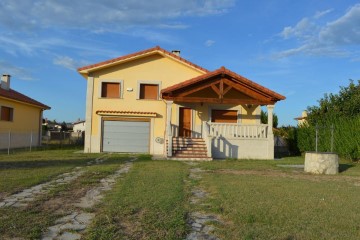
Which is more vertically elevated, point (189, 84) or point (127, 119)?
point (189, 84)

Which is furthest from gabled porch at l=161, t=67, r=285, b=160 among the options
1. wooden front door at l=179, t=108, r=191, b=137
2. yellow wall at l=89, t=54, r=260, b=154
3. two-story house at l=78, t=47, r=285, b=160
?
yellow wall at l=89, t=54, r=260, b=154

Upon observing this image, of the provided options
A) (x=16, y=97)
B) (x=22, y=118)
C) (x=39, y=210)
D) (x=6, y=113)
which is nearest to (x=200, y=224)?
(x=39, y=210)

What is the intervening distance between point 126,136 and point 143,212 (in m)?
15.4

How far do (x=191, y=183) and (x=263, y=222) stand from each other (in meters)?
4.04

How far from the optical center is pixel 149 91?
21094 millimetres

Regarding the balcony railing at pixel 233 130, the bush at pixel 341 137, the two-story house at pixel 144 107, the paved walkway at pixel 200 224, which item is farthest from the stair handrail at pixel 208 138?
the paved walkway at pixel 200 224

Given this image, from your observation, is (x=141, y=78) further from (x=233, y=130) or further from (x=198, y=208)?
(x=198, y=208)

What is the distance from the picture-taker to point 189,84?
18.0 metres

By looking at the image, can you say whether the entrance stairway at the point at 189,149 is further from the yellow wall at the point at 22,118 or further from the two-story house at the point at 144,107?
the yellow wall at the point at 22,118

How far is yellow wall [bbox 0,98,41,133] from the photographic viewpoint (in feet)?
74.4

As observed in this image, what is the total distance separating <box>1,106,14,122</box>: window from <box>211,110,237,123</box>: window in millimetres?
12573

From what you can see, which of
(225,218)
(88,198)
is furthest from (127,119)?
(225,218)

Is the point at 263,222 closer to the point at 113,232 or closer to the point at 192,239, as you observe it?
the point at 192,239

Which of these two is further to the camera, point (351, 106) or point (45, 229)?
point (351, 106)
